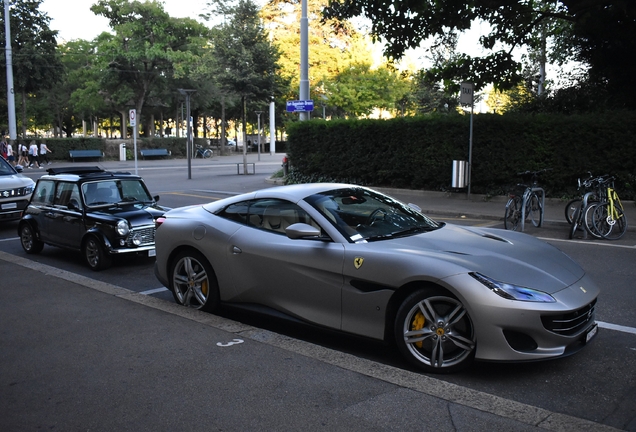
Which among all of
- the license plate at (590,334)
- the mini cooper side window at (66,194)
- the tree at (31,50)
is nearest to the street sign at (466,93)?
the mini cooper side window at (66,194)

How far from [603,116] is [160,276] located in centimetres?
1276

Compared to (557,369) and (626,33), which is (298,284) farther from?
(626,33)

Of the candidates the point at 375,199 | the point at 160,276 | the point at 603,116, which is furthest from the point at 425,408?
the point at 603,116

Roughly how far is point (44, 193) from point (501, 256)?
312 inches

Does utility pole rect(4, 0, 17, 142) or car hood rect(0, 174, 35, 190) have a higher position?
utility pole rect(4, 0, 17, 142)

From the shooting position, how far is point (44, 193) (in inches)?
396

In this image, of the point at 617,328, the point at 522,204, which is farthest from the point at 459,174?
the point at 617,328

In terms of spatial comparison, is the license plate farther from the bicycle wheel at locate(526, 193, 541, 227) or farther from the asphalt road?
the bicycle wheel at locate(526, 193, 541, 227)

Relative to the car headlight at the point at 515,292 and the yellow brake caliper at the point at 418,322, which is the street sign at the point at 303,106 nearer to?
the yellow brake caliper at the point at 418,322

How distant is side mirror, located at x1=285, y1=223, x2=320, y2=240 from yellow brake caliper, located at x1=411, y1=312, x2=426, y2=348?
43.3 inches

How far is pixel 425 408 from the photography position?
12.4 feet

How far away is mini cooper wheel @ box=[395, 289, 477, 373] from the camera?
435 cm

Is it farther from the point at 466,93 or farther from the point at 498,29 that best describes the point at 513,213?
the point at 498,29

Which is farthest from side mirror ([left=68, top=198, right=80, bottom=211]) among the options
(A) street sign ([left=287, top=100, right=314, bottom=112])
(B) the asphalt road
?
(A) street sign ([left=287, top=100, right=314, bottom=112])
